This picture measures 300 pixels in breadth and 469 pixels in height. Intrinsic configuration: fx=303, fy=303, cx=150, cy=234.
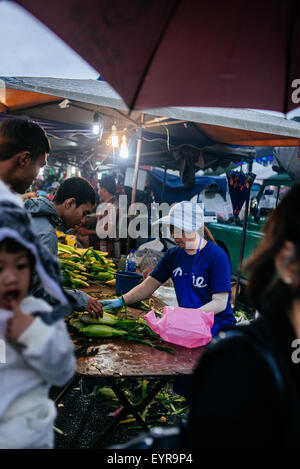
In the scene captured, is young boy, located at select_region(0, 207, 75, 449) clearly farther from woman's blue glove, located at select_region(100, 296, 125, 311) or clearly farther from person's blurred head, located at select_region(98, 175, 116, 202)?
person's blurred head, located at select_region(98, 175, 116, 202)

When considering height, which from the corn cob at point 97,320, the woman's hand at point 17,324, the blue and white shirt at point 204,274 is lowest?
the corn cob at point 97,320

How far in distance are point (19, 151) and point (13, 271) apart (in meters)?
1.14

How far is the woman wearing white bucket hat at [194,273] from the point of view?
112 inches

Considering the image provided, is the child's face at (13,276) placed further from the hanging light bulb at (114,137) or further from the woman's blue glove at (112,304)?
the hanging light bulb at (114,137)

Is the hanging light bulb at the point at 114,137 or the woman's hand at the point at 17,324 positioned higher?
the hanging light bulb at the point at 114,137

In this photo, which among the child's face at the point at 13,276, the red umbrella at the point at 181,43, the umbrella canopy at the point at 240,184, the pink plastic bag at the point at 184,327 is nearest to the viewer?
the child's face at the point at 13,276

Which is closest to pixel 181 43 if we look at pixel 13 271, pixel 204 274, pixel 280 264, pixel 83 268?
pixel 280 264

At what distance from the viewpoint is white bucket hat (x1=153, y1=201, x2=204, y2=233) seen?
2.92 metres

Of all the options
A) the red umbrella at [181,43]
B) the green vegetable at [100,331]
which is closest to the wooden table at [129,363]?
the green vegetable at [100,331]

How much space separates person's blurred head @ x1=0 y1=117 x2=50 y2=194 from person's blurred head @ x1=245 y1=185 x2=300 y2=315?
62.4 inches

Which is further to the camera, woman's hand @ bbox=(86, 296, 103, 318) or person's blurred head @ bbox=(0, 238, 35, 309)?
woman's hand @ bbox=(86, 296, 103, 318)

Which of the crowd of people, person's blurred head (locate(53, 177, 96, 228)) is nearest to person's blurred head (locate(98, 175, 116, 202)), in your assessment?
person's blurred head (locate(53, 177, 96, 228))

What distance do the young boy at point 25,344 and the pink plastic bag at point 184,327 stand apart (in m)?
1.21
